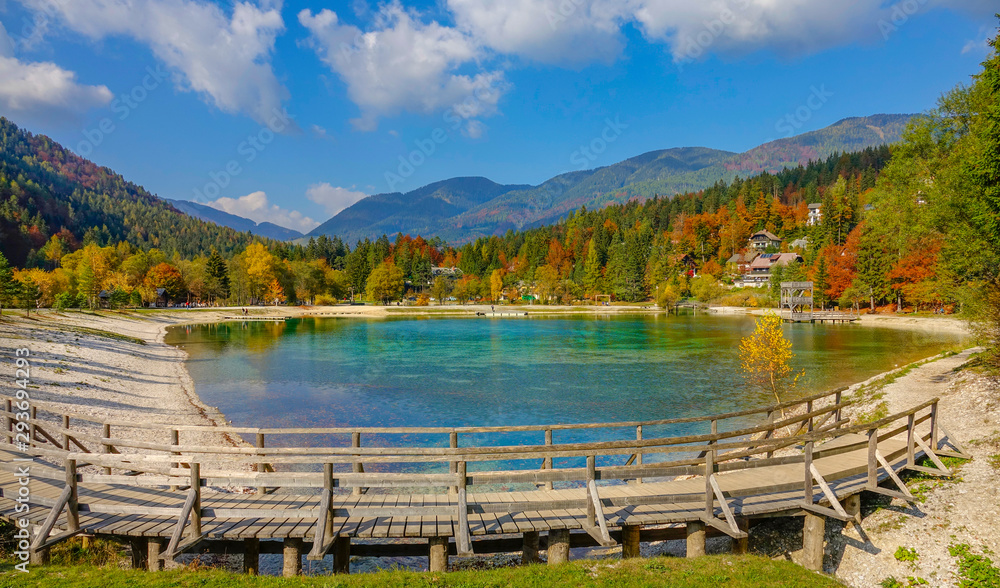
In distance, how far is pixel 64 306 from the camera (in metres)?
64.9

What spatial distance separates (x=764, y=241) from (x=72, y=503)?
173m

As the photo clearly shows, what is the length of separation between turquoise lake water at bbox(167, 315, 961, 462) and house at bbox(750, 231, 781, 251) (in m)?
89.9

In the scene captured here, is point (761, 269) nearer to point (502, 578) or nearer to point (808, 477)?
point (808, 477)

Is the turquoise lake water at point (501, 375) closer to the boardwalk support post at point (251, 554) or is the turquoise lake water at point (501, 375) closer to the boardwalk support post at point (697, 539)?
the boardwalk support post at point (697, 539)

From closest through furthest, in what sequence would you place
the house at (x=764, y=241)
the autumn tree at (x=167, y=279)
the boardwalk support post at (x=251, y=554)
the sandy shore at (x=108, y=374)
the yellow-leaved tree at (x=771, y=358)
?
1. the boardwalk support post at (x=251, y=554)
2. the sandy shore at (x=108, y=374)
3. the yellow-leaved tree at (x=771, y=358)
4. the autumn tree at (x=167, y=279)
5. the house at (x=764, y=241)

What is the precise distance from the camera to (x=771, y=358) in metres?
26.3

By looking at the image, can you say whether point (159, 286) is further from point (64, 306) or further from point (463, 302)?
point (463, 302)

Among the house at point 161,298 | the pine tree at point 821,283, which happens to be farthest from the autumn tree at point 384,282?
the pine tree at point 821,283

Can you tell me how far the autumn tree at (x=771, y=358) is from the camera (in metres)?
26.2

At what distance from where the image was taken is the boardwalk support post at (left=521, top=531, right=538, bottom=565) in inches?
360

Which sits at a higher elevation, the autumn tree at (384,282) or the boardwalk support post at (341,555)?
the autumn tree at (384,282)

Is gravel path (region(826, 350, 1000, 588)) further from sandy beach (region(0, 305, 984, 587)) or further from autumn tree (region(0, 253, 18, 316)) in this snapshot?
autumn tree (region(0, 253, 18, 316))

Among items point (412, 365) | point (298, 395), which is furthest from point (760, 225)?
point (298, 395)

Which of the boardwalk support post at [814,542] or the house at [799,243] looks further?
the house at [799,243]
